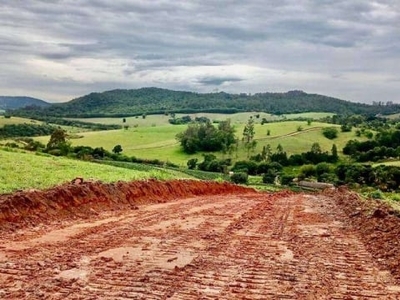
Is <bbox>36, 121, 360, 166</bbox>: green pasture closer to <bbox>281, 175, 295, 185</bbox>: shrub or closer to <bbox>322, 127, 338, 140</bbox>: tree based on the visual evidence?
<bbox>322, 127, 338, 140</bbox>: tree

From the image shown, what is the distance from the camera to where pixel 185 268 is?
34.0 feet

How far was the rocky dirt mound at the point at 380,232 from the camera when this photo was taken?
11.8 meters

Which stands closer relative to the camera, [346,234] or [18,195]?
[346,234]

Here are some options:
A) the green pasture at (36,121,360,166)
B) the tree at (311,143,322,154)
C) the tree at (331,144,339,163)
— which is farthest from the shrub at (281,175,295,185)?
the tree at (311,143,322,154)

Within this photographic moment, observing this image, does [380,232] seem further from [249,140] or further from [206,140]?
[249,140]

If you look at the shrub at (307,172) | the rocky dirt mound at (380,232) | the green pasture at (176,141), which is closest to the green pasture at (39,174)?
the rocky dirt mound at (380,232)

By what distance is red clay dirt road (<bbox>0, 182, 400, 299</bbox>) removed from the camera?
29.1ft

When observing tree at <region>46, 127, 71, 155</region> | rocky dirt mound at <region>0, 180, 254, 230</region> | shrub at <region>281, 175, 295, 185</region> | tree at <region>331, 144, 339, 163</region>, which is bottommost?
shrub at <region>281, 175, 295, 185</region>

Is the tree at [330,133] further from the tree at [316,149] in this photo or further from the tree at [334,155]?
the tree at [334,155]

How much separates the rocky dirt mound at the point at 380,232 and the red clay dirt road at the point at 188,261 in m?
0.26

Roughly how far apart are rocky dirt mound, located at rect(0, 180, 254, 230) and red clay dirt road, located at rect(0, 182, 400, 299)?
2.12ft

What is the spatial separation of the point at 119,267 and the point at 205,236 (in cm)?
436

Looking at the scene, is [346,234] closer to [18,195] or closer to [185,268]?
[185,268]

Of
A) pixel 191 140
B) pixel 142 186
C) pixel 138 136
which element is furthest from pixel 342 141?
pixel 142 186
